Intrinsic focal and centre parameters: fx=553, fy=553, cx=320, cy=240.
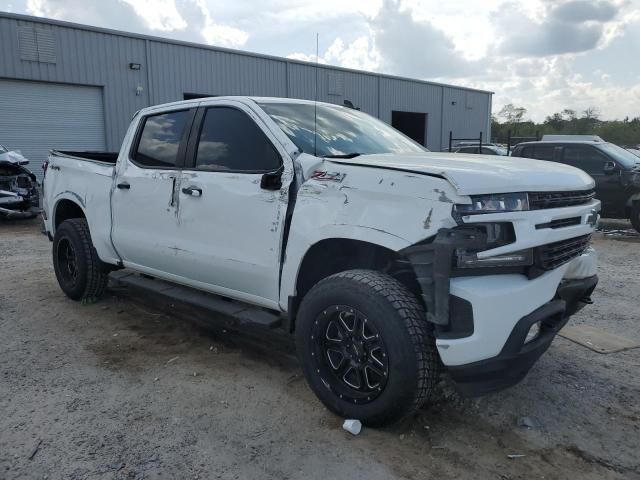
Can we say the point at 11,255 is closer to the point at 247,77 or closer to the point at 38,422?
the point at 38,422

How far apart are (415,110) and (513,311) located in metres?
28.6

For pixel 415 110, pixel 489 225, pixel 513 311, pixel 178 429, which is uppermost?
pixel 415 110

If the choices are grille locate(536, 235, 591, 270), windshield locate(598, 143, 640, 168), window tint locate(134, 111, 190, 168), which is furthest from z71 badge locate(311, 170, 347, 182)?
windshield locate(598, 143, 640, 168)

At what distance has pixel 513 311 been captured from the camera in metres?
2.77

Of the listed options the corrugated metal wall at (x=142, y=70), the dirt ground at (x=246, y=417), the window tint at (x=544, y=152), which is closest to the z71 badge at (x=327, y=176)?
the dirt ground at (x=246, y=417)

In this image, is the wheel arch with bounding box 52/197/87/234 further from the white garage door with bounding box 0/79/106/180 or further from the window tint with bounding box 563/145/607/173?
the white garage door with bounding box 0/79/106/180

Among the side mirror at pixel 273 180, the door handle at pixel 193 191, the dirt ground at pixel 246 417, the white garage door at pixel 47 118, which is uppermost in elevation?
the white garage door at pixel 47 118

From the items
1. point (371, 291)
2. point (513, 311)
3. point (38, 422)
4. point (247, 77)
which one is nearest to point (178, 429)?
point (38, 422)

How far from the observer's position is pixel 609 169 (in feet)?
34.7

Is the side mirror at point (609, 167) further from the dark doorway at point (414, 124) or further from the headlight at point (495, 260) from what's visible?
the dark doorway at point (414, 124)

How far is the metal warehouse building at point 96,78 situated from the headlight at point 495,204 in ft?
48.6

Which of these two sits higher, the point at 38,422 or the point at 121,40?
the point at 121,40

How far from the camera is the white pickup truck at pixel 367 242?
2.76 m

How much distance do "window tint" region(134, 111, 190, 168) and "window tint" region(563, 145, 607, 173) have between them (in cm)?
888
